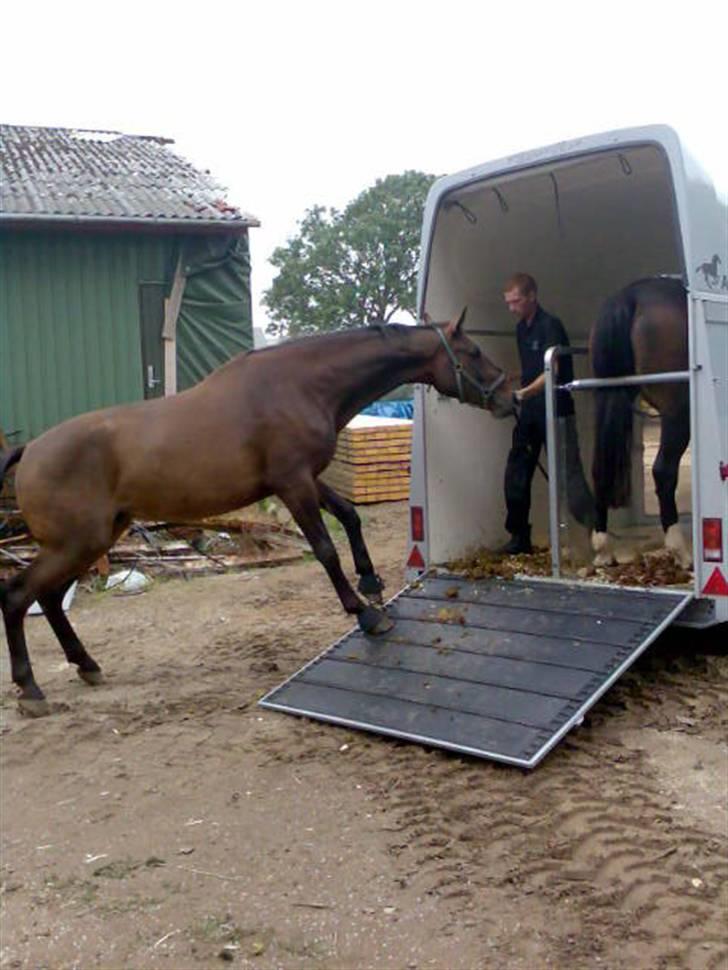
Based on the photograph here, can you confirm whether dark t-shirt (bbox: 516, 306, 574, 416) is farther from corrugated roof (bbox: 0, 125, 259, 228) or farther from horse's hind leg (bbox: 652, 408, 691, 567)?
corrugated roof (bbox: 0, 125, 259, 228)

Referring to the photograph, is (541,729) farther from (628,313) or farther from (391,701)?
(628,313)

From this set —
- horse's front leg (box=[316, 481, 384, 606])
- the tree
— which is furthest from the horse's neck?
the tree

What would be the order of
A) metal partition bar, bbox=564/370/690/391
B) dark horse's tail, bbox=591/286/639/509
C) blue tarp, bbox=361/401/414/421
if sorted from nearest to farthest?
1. metal partition bar, bbox=564/370/690/391
2. dark horse's tail, bbox=591/286/639/509
3. blue tarp, bbox=361/401/414/421

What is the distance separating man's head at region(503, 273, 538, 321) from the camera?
250 inches

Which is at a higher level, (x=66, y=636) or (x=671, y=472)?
(x=671, y=472)

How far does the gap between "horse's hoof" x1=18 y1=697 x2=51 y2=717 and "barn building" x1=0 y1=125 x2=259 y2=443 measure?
6.45 metres

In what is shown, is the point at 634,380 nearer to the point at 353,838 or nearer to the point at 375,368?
the point at 375,368

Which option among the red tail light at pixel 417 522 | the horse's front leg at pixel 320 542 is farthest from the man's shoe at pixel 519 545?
the horse's front leg at pixel 320 542

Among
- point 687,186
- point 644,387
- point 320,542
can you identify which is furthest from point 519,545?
point 687,186

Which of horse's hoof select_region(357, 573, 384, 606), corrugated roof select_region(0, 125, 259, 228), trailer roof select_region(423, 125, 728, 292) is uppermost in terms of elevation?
A: corrugated roof select_region(0, 125, 259, 228)

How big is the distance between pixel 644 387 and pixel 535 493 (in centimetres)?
185

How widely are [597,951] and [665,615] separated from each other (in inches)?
92.5

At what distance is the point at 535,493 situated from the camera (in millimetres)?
7484

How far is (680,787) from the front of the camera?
13.2ft
